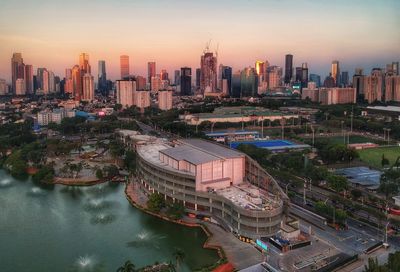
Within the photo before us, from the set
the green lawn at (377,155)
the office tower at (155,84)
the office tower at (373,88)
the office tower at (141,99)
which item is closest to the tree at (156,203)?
the green lawn at (377,155)

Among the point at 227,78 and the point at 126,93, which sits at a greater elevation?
the point at 227,78

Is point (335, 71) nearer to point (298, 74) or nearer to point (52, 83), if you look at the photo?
point (298, 74)

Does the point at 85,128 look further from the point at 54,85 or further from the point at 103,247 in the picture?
the point at 54,85

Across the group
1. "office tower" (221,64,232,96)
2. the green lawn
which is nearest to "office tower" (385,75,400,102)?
the green lawn

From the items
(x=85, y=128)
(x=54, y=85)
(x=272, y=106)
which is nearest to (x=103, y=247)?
(x=85, y=128)

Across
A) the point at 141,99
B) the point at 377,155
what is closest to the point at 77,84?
the point at 141,99
